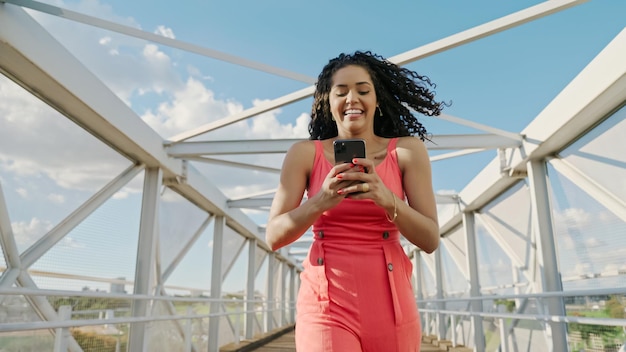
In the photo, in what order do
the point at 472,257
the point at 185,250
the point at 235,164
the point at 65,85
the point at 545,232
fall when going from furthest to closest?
the point at 472,257, the point at 185,250, the point at 235,164, the point at 545,232, the point at 65,85

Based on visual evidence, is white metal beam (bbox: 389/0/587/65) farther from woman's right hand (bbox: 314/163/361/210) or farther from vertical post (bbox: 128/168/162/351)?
woman's right hand (bbox: 314/163/361/210)

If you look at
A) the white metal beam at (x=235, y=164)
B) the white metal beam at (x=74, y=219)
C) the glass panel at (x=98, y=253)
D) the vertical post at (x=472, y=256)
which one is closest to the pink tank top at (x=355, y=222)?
the white metal beam at (x=74, y=219)

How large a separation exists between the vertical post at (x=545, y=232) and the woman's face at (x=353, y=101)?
5.32m

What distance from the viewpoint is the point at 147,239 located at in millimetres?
6336

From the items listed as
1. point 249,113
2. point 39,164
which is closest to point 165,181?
point 249,113

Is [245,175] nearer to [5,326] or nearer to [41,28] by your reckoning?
[41,28]

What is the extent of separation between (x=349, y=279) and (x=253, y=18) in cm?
438

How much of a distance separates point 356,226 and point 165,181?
20.8 ft

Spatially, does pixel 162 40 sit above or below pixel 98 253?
above

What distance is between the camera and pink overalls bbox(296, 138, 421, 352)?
1073 millimetres

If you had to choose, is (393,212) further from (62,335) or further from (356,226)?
(62,335)

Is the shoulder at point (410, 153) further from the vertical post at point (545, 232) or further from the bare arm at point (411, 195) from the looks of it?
the vertical post at point (545, 232)

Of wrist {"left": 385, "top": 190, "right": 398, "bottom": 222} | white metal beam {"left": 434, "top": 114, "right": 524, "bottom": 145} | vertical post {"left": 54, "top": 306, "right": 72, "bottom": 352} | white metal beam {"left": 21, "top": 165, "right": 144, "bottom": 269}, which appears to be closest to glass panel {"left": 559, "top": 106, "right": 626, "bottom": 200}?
white metal beam {"left": 434, "top": 114, "right": 524, "bottom": 145}

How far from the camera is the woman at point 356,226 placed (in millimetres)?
1051
